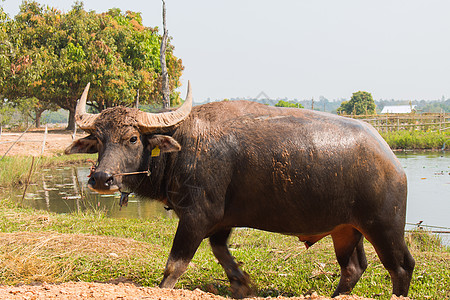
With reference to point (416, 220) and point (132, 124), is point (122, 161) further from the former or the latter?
point (416, 220)

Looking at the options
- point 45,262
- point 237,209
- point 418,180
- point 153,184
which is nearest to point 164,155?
point 153,184

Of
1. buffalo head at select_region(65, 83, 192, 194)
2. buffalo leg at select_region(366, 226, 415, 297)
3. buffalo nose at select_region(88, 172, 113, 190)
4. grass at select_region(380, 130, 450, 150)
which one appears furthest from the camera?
grass at select_region(380, 130, 450, 150)

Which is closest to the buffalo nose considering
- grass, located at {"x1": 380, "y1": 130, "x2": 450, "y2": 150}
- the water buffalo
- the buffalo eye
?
the water buffalo

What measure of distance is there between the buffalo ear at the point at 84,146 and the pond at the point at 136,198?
11.1 feet

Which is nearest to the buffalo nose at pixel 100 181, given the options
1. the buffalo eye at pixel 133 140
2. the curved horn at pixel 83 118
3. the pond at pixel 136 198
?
the buffalo eye at pixel 133 140

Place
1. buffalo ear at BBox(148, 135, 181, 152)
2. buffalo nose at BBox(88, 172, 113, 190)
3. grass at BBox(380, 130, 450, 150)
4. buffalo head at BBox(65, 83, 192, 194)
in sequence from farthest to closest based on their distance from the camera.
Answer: grass at BBox(380, 130, 450, 150) < buffalo ear at BBox(148, 135, 181, 152) < buffalo head at BBox(65, 83, 192, 194) < buffalo nose at BBox(88, 172, 113, 190)

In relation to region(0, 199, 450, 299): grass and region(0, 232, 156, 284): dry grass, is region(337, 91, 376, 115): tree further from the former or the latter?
region(0, 232, 156, 284): dry grass

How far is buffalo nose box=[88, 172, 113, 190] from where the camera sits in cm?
300

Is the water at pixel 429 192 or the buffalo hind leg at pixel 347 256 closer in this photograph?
the buffalo hind leg at pixel 347 256

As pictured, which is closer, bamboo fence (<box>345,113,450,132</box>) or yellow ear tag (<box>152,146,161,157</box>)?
yellow ear tag (<box>152,146,161,157</box>)

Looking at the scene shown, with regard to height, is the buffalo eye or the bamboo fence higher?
the buffalo eye

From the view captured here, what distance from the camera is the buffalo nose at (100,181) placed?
3.00m

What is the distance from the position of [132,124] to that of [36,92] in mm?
22670

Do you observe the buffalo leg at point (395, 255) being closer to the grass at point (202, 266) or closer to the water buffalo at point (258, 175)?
the water buffalo at point (258, 175)
